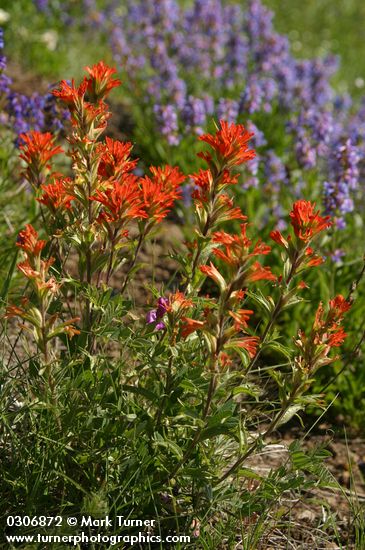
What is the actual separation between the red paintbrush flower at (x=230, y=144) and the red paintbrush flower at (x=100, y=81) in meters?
0.41

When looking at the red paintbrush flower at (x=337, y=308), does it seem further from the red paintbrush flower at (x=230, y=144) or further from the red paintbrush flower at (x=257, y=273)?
the red paintbrush flower at (x=230, y=144)

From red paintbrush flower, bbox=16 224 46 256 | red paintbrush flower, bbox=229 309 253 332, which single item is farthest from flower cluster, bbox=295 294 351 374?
red paintbrush flower, bbox=16 224 46 256

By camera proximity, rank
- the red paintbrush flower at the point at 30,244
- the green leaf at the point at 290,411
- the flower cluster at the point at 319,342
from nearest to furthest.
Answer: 1. the red paintbrush flower at the point at 30,244
2. the flower cluster at the point at 319,342
3. the green leaf at the point at 290,411

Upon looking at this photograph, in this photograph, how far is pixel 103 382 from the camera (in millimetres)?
2307

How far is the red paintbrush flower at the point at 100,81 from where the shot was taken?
2.27m

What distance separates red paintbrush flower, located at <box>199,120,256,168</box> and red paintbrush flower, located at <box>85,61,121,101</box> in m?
0.41

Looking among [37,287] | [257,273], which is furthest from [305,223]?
[37,287]

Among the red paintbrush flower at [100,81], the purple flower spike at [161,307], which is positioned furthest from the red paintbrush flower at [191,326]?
the red paintbrush flower at [100,81]

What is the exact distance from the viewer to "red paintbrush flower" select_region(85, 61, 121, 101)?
2266 mm

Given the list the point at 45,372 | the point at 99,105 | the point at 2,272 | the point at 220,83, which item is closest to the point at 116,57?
the point at 220,83

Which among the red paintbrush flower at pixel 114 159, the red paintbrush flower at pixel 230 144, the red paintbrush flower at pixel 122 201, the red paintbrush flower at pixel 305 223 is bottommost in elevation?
the red paintbrush flower at pixel 305 223

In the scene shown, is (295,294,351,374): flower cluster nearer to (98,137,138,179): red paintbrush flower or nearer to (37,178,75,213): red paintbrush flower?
(98,137,138,179): red paintbrush flower

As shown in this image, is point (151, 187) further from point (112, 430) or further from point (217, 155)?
point (112, 430)

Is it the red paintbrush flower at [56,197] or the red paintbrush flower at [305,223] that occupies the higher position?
the red paintbrush flower at [56,197]
